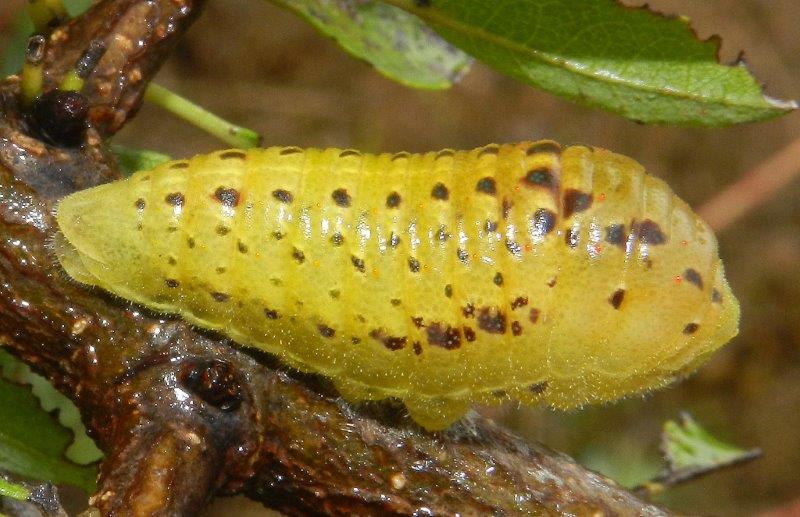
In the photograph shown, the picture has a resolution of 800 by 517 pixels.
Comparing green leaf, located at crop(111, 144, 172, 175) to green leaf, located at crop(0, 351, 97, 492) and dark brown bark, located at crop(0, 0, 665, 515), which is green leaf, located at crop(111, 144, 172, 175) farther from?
green leaf, located at crop(0, 351, 97, 492)

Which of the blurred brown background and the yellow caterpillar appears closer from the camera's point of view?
the yellow caterpillar

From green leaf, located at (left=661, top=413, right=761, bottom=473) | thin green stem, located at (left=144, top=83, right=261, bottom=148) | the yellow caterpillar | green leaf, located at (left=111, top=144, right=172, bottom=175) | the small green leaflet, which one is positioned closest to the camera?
the yellow caterpillar

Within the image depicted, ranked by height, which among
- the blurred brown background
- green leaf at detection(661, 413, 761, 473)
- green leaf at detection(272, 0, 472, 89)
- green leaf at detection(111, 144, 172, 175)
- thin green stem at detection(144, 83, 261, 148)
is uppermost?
green leaf at detection(272, 0, 472, 89)

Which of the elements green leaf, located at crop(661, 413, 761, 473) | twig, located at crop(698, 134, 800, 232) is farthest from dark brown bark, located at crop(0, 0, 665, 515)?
twig, located at crop(698, 134, 800, 232)

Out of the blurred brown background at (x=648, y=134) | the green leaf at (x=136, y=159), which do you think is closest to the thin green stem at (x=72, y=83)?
the green leaf at (x=136, y=159)

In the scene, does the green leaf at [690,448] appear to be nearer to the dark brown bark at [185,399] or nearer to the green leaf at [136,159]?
the dark brown bark at [185,399]

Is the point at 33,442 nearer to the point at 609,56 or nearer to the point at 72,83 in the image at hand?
the point at 72,83
